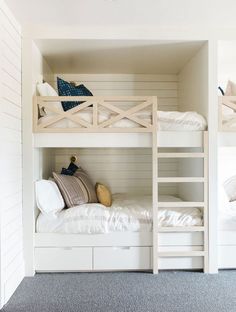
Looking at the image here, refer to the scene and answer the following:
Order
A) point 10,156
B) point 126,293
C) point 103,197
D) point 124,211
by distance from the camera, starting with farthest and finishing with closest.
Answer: point 103,197, point 124,211, point 10,156, point 126,293

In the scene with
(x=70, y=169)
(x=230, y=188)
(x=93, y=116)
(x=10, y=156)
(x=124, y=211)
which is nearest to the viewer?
(x=10, y=156)

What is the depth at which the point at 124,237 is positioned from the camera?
3.37 m

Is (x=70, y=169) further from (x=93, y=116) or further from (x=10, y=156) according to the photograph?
(x=10, y=156)

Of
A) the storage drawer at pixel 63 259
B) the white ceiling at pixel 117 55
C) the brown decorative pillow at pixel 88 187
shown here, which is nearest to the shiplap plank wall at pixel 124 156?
the white ceiling at pixel 117 55

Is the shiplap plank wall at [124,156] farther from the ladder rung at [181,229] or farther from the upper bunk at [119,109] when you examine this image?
the ladder rung at [181,229]

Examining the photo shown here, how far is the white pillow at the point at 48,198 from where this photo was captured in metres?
3.33

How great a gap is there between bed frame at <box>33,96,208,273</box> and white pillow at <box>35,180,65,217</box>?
0.24 meters

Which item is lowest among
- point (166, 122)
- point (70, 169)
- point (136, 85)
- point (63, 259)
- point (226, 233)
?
point (63, 259)

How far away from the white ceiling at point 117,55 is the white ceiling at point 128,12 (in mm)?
211

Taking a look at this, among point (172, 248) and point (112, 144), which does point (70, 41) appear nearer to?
point (112, 144)

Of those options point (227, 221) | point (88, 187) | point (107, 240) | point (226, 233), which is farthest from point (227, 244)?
point (88, 187)

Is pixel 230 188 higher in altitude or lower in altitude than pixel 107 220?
higher

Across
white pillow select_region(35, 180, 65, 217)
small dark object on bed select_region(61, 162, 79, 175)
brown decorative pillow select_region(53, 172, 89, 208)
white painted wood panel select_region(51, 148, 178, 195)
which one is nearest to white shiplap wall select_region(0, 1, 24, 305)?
white pillow select_region(35, 180, 65, 217)

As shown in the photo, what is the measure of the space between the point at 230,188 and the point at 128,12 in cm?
219
